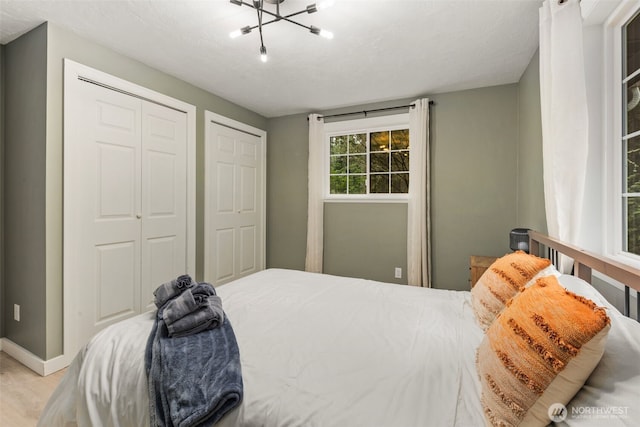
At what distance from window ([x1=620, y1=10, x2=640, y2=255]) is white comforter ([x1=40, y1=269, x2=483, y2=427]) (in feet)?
2.80

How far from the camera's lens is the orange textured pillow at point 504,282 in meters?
1.34

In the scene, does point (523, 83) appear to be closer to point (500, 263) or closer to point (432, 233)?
point (432, 233)

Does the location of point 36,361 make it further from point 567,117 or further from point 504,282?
point 567,117

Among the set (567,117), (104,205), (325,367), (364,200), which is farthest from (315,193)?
(325,367)

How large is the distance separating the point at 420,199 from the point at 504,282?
83.7 inches

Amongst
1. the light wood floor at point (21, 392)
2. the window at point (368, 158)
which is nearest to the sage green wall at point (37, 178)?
the light wood floor at point (21, 392)

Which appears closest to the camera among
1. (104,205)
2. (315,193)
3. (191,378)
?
(191,378)

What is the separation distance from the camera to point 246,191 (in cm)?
410

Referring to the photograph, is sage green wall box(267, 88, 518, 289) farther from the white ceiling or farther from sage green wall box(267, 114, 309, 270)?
sage green wall box(267, 114, 309, 270)

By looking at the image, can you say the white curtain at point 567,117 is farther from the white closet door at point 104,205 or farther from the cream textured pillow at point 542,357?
the white closet door at point 104,205

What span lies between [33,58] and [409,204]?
356 cm

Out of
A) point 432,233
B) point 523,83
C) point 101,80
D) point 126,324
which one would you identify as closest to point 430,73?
point 523,83

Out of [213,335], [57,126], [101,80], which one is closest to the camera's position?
[213,335]

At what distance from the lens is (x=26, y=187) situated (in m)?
2.27
